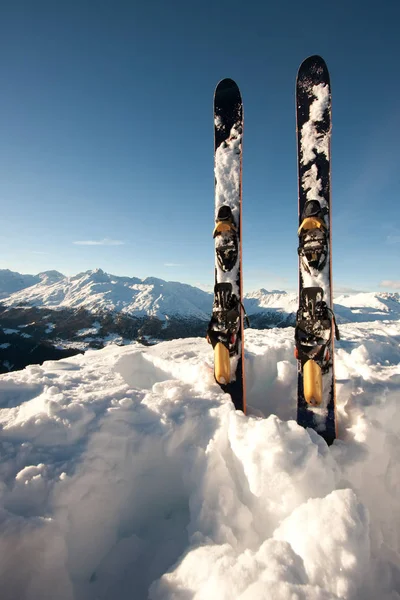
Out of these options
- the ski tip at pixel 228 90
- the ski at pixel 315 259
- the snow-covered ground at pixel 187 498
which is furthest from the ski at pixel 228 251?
the ski at pixel 315 259

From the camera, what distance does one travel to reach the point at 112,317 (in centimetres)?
13988

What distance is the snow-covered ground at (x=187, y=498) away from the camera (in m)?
2.04

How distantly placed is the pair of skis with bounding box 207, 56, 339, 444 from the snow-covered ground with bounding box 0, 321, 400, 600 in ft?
1.79

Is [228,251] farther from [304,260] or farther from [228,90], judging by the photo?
[228,90]

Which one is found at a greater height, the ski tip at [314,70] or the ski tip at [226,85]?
the ski tip at [226,85]

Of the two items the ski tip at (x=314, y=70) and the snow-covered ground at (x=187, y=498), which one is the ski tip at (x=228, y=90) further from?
the snow-covered ground at (x=187, y=498)

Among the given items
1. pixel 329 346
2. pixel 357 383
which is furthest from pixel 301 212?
pixel 357 383

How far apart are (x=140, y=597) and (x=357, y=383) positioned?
394cm

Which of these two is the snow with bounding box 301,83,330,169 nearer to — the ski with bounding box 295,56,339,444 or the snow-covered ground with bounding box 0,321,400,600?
the ski with bounding box 295,56,339,444

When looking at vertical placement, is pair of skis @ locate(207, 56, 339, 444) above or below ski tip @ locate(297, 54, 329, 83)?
below

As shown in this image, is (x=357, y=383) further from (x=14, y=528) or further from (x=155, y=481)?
(x=14, y=528)

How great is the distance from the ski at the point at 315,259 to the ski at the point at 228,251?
995 millimetres

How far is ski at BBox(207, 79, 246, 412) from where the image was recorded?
4.54 meters

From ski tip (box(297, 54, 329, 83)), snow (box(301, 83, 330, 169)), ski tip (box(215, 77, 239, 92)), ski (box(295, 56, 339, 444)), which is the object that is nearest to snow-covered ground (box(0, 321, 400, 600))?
ski (box(295, 56, 339, 444))
